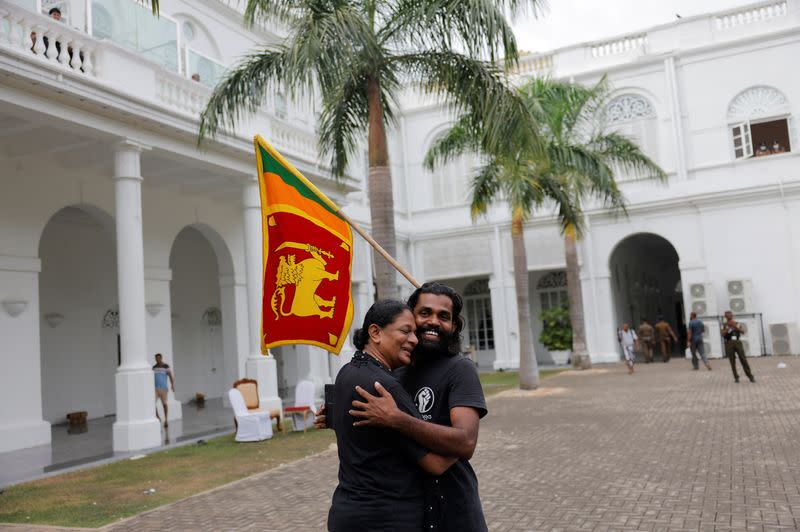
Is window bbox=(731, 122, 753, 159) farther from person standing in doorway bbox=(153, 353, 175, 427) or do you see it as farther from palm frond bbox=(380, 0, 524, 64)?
person standing in doorway bbox=(153, 353, 175, 427)

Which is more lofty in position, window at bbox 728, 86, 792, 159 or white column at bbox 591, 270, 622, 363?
window at bbox 728, 86, 792, 159

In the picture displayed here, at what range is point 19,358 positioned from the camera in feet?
41.1

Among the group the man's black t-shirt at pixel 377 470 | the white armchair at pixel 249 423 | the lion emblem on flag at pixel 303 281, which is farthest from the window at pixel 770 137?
the man's black t-shirt at pixel 377 470

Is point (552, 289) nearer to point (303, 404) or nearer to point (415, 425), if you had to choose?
point (303, 404)

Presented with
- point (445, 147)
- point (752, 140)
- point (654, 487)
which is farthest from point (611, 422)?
point (752, 140)

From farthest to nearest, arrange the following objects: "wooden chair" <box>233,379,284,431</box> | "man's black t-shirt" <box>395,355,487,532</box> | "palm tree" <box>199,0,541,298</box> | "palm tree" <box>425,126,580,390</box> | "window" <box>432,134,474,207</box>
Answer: "window" <box>432,134,474,207</box>, "palm tree" <box>425,126,580,390</box>, "wooden chair" <box>233,379,284,431</box>, "palm tree" <box>199,0,541,298</box>, "man's black t-shirt" <box>395,355,487,532</box>

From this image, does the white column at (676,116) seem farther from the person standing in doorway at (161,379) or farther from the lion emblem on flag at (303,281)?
the lion emblem on flag at (303,281)

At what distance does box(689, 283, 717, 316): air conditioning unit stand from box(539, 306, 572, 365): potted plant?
4257 mm

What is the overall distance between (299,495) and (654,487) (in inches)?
137

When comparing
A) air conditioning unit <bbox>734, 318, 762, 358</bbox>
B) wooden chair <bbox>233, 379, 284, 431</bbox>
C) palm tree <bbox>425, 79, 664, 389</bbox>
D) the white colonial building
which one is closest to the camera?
the white colonial building

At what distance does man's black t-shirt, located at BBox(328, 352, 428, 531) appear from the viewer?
8.31ft

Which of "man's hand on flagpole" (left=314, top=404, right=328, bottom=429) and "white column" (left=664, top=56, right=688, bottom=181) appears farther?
"white column" (left=664, top=56, right=688, bottom=181)

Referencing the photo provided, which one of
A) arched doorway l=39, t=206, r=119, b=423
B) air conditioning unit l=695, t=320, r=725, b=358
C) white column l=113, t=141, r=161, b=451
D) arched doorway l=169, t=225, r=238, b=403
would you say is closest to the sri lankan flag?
white column l=113, t=141, r=161, b=451

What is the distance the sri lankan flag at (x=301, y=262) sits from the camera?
455cm
